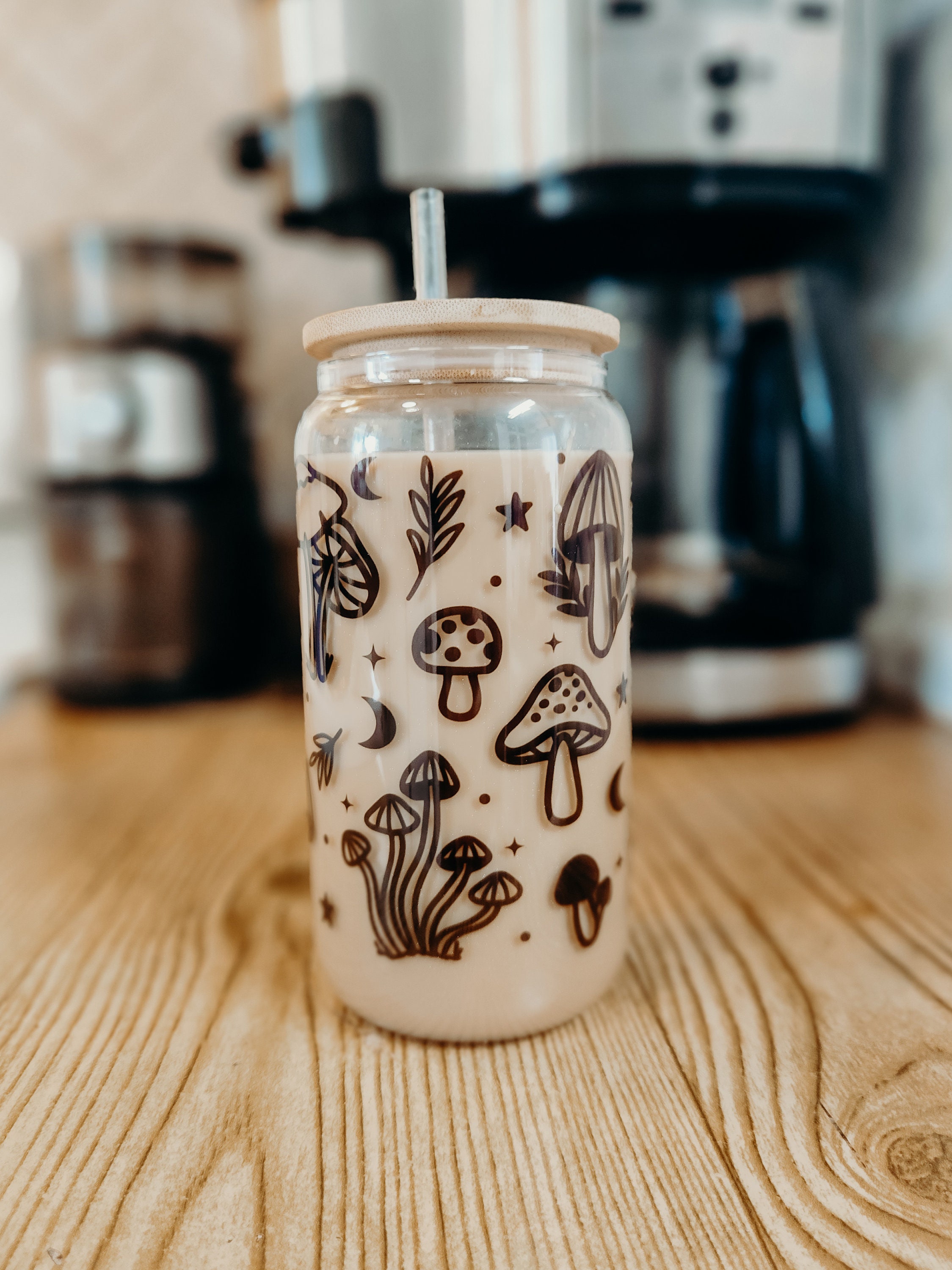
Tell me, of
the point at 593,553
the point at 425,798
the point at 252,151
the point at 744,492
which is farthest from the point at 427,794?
the point at 252,151

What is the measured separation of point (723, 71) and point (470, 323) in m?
0.43

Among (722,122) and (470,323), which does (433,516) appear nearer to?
(470,323)

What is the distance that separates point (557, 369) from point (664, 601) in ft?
1.32

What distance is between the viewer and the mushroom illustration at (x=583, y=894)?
0.35 m

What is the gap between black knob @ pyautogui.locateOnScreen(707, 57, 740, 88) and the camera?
1.98 ft

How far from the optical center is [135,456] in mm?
824

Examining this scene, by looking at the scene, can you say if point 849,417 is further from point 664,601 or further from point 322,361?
point 322,361

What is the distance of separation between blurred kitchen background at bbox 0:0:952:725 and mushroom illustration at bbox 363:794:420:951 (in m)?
0.39

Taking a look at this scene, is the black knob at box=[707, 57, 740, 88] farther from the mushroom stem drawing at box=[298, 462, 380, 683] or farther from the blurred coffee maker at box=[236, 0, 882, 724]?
the mushroom stem drawing at box=[298, 462, 380, 683]

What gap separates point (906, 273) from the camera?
30.4 inches

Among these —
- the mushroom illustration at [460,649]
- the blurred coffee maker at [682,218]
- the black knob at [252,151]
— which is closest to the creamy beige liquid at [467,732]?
the mushroom illustration at [460,649]

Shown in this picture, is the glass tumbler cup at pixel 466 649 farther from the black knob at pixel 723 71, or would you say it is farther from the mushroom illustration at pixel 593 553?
the black knob at pixel 723 71

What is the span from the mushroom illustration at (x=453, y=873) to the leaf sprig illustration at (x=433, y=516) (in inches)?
3.8

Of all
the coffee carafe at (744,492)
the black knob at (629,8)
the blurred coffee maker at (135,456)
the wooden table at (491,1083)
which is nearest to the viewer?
the wooden table at (491,1083)
